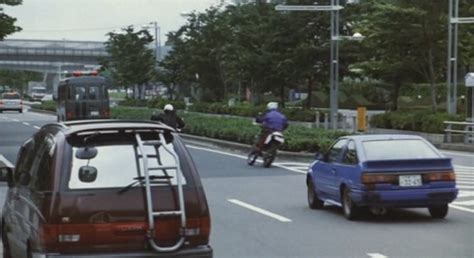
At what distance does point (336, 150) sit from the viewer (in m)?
14.8

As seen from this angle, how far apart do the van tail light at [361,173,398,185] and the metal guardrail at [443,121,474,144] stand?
21.1 m

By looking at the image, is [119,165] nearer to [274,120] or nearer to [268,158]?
[268,158]

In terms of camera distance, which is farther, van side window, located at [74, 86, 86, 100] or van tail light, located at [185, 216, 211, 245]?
van side window, located at [74, 86, 86, 100]

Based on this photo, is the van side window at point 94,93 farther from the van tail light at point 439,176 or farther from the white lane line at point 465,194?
the van tail light at point 439,176

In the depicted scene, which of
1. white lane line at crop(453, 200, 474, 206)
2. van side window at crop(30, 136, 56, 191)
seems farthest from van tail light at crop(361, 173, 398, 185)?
van side window at crop(30, 136, 56, 191)

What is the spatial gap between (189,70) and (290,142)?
4073 cm

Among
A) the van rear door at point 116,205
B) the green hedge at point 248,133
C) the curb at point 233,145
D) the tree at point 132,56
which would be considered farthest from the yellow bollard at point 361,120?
the tree at point 132,56

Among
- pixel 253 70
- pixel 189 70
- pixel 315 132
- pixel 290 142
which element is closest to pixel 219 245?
pixel 290 142

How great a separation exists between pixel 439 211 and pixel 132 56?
65844 mm

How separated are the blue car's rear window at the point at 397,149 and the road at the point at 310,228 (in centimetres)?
100

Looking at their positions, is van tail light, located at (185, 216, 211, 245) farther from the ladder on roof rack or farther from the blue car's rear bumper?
the blue car's rear bumper

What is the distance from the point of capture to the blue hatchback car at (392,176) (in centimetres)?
1321

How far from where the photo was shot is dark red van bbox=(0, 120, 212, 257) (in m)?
7.11

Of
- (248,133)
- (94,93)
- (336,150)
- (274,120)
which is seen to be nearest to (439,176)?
(336,150)
